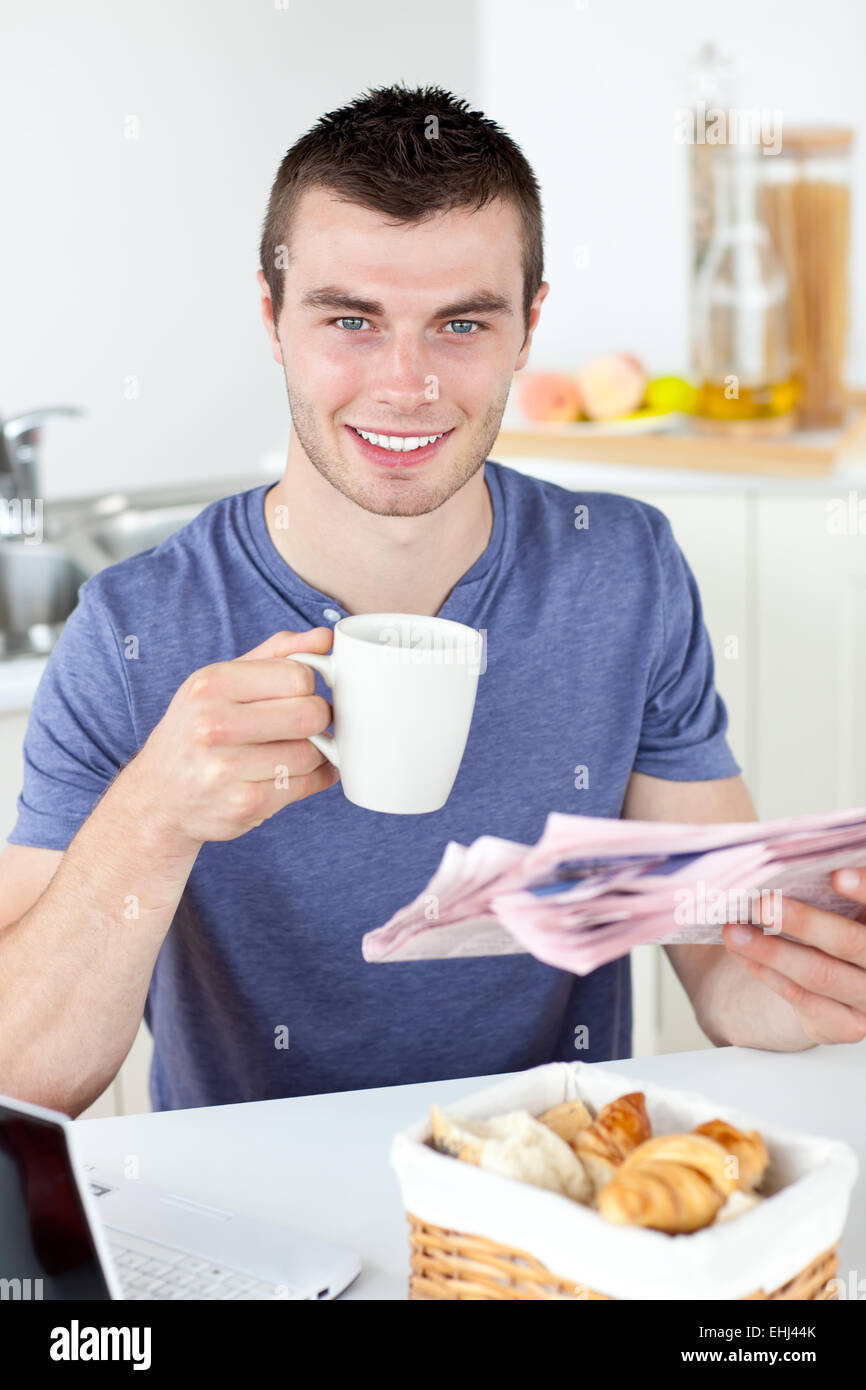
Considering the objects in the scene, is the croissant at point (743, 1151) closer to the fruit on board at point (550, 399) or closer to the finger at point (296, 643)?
the finger at point (296, 643)

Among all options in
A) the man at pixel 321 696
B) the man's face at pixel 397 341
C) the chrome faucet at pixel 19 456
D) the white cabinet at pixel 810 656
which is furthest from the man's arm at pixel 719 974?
the chrome faucet at pixel 19 456

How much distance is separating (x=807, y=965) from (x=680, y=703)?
37 cm

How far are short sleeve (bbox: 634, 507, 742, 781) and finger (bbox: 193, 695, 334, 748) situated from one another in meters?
0.48

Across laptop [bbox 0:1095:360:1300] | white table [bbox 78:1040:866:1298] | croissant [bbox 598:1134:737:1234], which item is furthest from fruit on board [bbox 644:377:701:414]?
croissant [bbox 598:1134:737:1234]

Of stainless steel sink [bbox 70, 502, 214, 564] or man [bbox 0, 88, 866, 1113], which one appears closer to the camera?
man [bbox 0, 88, 866, 1113]

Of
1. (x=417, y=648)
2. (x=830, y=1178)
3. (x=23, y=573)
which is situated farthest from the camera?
(x=23, y=573)

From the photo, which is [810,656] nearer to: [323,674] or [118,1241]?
[323,674]

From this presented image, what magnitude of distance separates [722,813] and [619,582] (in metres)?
0.21

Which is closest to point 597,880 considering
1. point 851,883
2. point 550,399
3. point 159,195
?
point 851,883

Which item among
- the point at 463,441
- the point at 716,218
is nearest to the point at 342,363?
the point at 463,441

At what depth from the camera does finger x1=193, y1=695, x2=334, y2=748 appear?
2.71 feet

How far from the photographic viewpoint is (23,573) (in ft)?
6.98

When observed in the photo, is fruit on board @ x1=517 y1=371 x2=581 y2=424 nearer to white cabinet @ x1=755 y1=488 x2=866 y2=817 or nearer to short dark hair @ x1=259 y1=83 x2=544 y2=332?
white cabinet @ x1=755 y1=488 x2=866 y2=817
